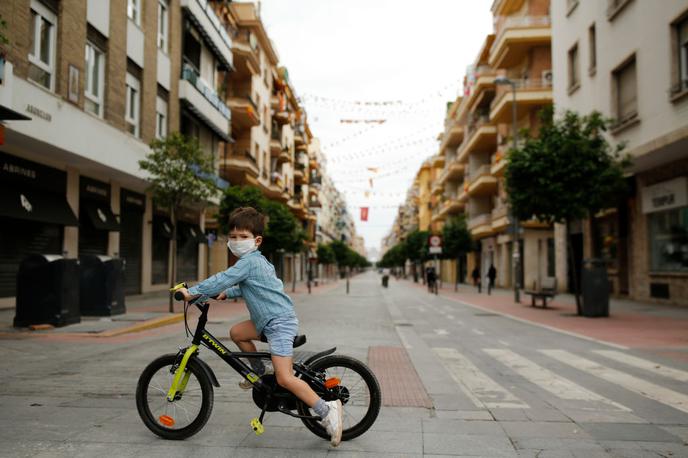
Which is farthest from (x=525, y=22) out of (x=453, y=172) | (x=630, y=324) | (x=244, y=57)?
(x=453, y=172)

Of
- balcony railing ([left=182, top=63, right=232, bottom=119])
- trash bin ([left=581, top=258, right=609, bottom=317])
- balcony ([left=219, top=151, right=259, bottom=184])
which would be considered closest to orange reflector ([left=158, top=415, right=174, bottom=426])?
trash bin ([left=581, top=258, right=609, bottom=317])

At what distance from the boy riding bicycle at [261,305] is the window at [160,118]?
794 inches

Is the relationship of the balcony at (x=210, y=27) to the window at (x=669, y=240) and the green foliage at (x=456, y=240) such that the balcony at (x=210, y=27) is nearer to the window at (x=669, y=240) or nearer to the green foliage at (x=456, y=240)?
the green foliage at (x=456, y=240)

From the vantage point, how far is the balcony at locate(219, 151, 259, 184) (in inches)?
1271

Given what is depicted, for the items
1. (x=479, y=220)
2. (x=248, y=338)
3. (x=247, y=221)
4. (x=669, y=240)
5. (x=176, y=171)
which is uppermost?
(x=479, y=220)

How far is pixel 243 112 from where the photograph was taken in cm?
3388

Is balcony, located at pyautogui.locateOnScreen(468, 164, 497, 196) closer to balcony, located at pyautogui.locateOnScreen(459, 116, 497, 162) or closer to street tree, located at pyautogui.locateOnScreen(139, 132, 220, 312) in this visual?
balcony, located at pyautogui.locateOnScreen(459, 116, 497, 162)

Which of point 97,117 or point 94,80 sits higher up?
point 94,80

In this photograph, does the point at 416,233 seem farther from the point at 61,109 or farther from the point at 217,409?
the point at 217,409

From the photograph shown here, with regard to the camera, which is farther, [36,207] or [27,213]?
[36,207]

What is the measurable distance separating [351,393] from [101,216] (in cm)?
1680

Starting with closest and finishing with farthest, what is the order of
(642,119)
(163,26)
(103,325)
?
1. (103,325)
2. (642,119)
3. (163,26)

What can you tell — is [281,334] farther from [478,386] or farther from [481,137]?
[481,137]

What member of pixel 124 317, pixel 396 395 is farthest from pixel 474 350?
pixel 124 317
